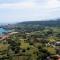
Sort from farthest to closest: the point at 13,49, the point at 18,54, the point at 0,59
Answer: the point at 13,49 → the point at 18,54 → the point at 0,59

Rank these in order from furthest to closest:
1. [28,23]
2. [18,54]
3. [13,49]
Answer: [28,23], [13,49], [18,54]

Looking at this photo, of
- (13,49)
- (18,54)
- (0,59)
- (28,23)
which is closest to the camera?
(0,59)

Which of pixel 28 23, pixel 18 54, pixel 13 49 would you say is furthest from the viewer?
pixel 28 23

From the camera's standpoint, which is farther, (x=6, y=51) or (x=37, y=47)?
(x=37, y=47)

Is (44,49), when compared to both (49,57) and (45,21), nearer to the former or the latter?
(49,57)

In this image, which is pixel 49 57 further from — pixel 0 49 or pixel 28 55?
pixel 0 49

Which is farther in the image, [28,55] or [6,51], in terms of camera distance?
[6,51]

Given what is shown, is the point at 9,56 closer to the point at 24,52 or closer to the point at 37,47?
the point at 24,52

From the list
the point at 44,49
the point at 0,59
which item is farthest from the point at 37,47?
the point at 0,59

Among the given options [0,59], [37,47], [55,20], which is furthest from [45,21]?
[0,59]
